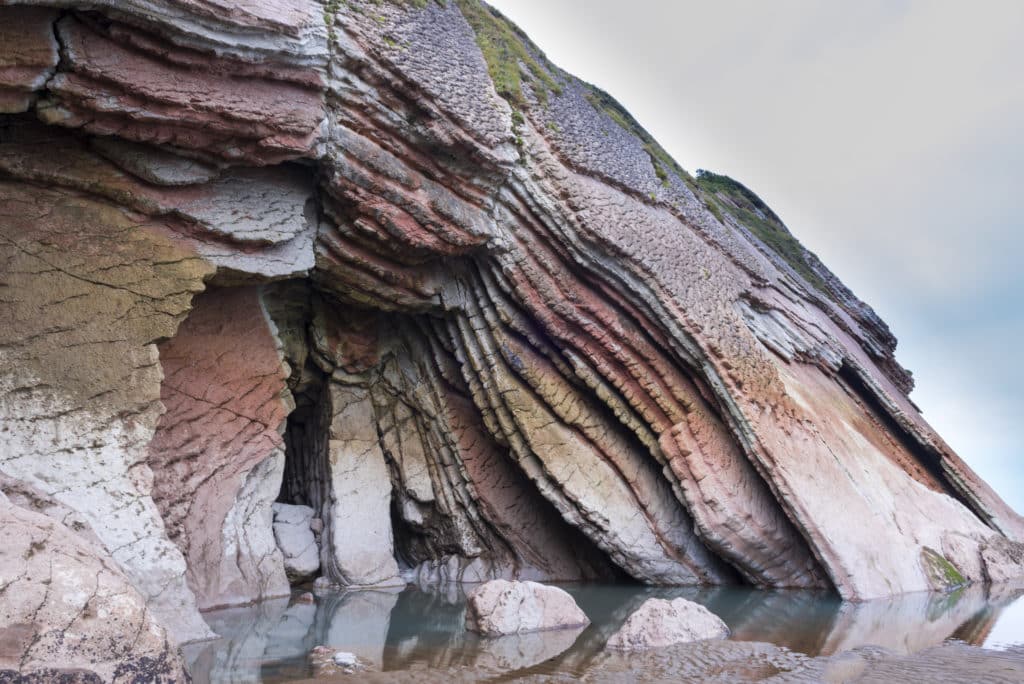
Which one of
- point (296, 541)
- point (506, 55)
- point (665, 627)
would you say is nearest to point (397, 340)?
point (296, 541)

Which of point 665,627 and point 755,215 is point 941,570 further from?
point 755,215

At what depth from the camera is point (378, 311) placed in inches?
485

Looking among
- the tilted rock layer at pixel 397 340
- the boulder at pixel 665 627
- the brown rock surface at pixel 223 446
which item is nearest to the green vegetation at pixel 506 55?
the tilted rock layer at pixel 397 340

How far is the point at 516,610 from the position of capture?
24.6 feet

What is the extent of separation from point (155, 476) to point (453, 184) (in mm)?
5101

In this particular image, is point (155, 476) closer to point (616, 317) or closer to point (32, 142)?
point (32, 142)

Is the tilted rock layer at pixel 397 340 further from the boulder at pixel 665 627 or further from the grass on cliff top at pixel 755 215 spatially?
the grass on cliff top at pixel 755 215

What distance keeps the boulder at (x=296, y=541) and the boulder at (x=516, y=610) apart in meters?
4.17

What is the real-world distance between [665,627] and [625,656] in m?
0.74

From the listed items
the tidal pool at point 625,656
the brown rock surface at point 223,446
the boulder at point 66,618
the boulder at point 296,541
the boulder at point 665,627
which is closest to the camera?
the boulder at point 66,618

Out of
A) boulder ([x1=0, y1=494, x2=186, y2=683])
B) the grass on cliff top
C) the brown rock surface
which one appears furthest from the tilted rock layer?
the grass on cliff top

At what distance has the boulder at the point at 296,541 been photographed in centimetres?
1102

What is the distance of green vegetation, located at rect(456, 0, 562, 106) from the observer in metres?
11.7

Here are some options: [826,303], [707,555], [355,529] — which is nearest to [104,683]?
[355,529]
